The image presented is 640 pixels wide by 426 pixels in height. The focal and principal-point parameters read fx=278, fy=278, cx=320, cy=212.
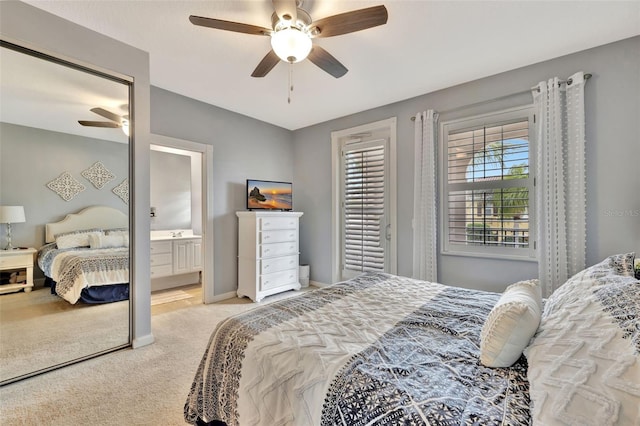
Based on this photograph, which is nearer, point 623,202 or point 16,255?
point 16,255

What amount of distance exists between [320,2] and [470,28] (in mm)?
1222

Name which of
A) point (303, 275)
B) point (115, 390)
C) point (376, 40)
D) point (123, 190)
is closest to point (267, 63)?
point (376, 40)

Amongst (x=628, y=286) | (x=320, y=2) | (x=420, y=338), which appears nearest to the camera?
(x=628, y=286)

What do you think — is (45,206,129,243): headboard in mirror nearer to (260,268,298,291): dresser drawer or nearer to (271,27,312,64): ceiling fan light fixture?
(260,268,298,291): dresser drawer

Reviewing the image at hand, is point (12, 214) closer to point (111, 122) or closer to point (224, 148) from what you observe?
point (111, 122)

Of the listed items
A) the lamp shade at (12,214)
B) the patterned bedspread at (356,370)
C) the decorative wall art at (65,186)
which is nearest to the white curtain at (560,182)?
the patterned bedspread at (356,370)

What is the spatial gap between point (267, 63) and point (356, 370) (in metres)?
2.23

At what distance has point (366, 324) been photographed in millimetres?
1433

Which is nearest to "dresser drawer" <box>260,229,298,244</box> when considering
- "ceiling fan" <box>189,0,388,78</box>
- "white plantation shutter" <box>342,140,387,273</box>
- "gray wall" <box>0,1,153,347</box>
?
"white plantation shutter" <box>342,140,387,273</box>

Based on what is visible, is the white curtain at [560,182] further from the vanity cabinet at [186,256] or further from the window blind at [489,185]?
the vanity cabinet at [186,256]

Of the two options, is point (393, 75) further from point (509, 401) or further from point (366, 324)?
point (509, 401)

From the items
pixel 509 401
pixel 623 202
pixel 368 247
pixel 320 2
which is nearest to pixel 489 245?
pixel 623 202

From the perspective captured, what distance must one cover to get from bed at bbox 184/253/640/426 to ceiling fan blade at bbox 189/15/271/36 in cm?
180

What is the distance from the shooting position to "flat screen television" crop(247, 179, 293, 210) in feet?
13.6
